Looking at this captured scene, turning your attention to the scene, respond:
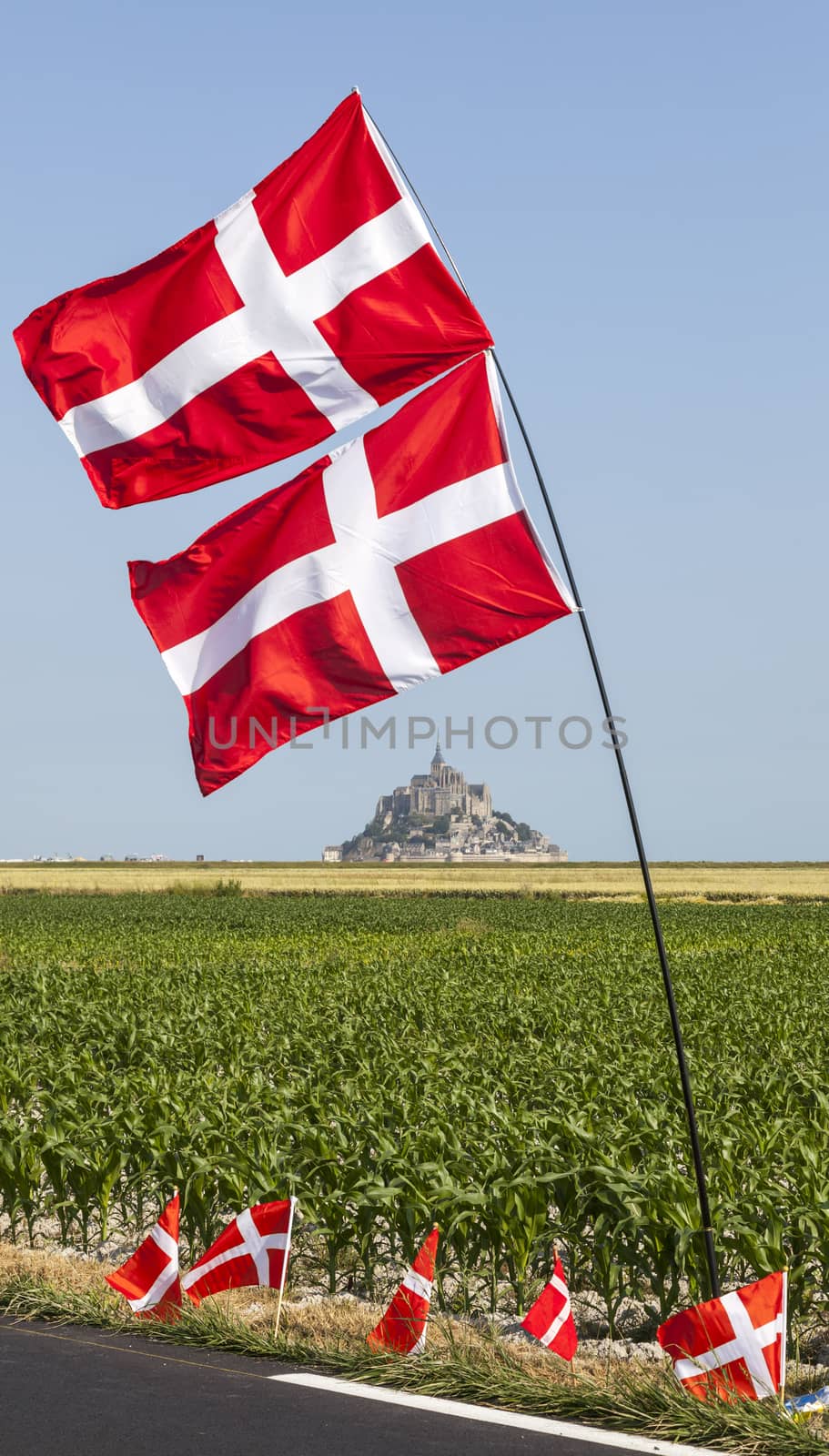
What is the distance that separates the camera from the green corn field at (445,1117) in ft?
24.3

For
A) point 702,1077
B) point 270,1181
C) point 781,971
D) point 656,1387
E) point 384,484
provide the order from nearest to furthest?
point 656,1387
point 384,484
point 270,1181
point 702,1077
point 781,971

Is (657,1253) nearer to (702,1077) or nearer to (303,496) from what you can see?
(303,496)

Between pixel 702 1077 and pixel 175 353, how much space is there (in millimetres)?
8240

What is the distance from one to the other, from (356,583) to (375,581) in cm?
10

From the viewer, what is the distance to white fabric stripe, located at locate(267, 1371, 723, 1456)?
5152mm

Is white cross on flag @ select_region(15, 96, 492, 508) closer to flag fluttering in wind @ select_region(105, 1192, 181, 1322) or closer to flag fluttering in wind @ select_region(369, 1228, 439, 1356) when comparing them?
flag fluttering in wind @ select_region(105, 1192, 181, 1322)

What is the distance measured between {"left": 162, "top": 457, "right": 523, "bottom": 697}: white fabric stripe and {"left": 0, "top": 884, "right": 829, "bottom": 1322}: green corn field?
2957mm

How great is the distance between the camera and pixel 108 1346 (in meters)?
6.51

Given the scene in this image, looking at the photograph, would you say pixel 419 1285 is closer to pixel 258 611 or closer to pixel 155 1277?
pixel 155 1277

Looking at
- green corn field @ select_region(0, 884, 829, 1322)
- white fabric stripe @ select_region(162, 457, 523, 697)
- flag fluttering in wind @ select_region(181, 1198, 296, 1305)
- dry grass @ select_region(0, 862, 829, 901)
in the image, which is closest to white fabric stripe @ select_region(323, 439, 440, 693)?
white fabric stripe @ select_region(162, 457, 523, 697)

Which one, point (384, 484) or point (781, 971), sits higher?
point (384, 484)

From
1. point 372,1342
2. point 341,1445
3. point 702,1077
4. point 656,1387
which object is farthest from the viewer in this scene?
point 702,1077

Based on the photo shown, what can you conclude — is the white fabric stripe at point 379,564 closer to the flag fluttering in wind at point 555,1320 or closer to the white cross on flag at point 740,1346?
the flag fluttering in wind at point 555,1320

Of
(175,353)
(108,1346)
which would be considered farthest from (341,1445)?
(175,353)
